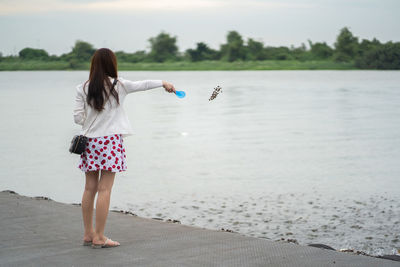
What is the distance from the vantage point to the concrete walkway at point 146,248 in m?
4.53

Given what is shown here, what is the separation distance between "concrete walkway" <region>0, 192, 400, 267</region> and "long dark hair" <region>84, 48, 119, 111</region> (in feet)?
3.81

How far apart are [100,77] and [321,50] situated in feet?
307

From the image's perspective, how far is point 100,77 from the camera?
466 cm

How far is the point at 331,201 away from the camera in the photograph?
898cm

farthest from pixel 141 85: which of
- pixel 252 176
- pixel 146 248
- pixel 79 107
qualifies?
pixel 252 176

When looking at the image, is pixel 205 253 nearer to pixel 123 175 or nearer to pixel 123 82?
pixel 123 82

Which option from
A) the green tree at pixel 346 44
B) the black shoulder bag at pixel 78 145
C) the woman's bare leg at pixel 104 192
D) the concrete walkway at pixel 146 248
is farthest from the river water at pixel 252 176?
the green tree at pixel 346 44

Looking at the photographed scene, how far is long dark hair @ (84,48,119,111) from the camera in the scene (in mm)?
4645

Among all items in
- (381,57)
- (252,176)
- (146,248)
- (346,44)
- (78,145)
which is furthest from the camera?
(381,57)

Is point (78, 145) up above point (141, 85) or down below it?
below

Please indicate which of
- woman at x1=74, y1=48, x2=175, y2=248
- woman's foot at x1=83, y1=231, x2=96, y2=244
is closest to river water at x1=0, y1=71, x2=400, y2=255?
woman's foot at x1=83, y1=231, x2=96, y2=244

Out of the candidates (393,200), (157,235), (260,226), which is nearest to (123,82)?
(157,235)

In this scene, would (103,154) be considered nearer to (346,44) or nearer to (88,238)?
(88,238)

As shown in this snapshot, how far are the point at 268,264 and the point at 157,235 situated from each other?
1248 millimetres
